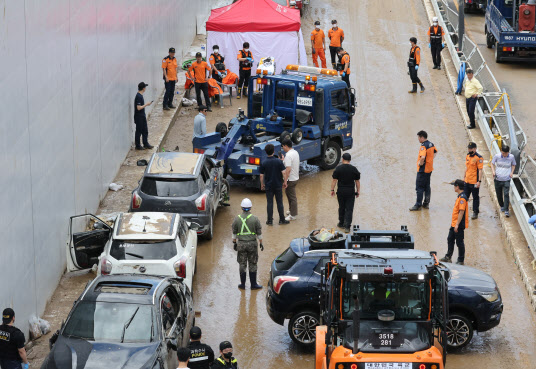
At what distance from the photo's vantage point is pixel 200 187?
1750 cm

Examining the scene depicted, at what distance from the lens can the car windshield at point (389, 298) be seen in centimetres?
1070

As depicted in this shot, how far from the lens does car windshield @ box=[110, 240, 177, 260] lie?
47.4 feet

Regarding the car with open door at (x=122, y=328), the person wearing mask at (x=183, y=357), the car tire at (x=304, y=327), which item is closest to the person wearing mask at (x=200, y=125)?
the car tire at (x=304, y=327)

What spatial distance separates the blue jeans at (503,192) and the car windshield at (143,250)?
25.5 feet

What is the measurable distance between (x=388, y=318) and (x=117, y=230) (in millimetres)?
5664

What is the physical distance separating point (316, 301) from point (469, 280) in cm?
Answer: 227

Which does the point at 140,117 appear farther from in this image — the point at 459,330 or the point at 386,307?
the point at 386,307

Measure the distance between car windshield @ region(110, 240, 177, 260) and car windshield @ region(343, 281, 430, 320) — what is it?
449 cm

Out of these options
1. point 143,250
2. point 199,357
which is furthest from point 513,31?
point 199,357

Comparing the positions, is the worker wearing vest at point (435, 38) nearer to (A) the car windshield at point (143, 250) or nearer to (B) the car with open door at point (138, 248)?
(B) the car with open door at point (138, 248)

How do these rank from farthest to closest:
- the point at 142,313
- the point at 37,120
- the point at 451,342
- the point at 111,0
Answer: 1. the point at 111,0
2. the point at 37,120
3. the point at 451,342
4. the point at 142,313

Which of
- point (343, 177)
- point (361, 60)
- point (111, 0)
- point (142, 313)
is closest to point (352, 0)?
point (361, 60)

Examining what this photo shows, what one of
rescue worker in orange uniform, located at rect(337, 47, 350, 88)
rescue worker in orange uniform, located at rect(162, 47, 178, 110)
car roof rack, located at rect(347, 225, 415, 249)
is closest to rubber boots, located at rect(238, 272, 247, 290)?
car roof rack, located at rect(347, 225, 415, 249)

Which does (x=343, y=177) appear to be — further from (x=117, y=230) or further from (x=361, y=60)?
→ (x=361, y=60)
